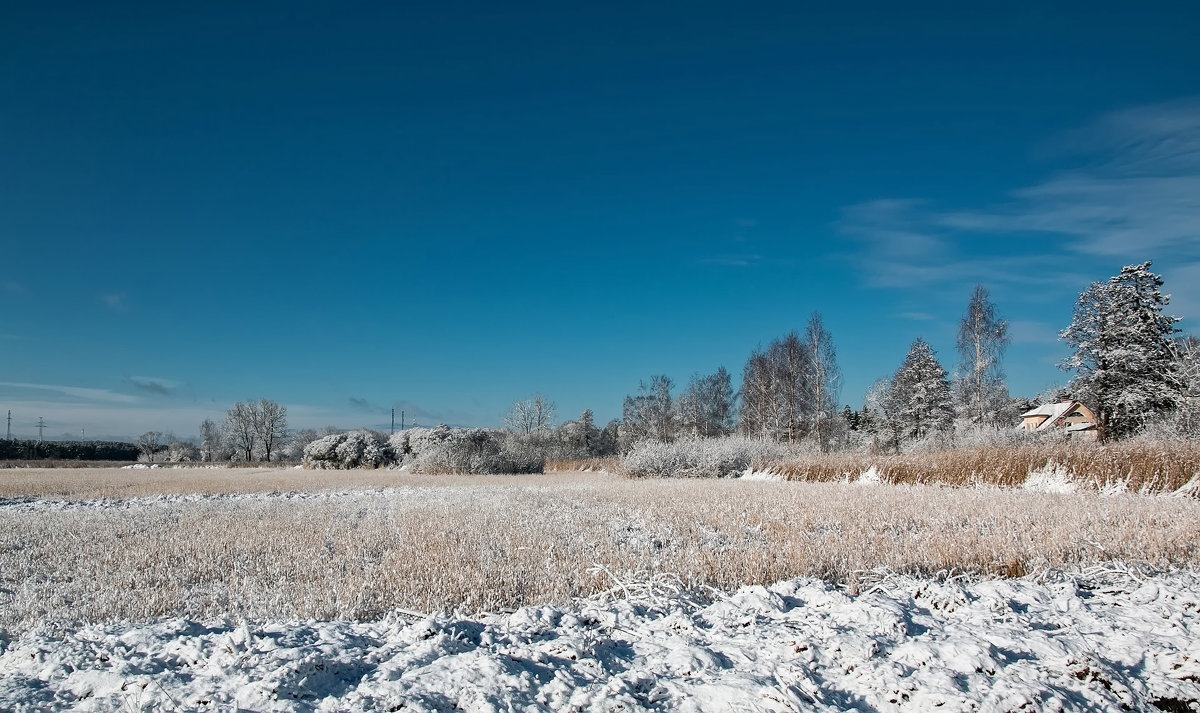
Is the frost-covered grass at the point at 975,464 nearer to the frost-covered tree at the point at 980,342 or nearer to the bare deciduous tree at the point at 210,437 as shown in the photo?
the frost-covered tree at the point at 980,342

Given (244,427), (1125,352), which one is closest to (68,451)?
(244,427)

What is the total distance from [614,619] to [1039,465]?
14668 millimetres

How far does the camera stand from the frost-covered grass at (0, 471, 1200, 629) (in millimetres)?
3924

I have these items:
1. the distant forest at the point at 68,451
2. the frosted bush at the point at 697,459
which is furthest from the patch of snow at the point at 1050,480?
the distant forest at the point at 68,451

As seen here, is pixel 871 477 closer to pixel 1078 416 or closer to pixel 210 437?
pixel 1078 416

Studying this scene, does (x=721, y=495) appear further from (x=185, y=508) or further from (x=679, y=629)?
(x=185, y=508)

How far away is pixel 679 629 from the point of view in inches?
127

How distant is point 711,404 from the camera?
57.3m

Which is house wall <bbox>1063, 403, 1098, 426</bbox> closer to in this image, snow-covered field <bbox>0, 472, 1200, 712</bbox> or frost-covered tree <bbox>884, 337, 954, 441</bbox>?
frost-covered tree <bbox>884, 337, 954, 441</bbox>

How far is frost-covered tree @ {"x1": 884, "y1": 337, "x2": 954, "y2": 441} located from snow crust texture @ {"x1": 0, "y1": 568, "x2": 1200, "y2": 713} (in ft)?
139

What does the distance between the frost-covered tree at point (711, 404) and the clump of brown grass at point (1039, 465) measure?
35.2 m

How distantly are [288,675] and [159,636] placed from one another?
99 centimetres

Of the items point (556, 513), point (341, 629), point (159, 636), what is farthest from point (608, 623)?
point (556, 513)

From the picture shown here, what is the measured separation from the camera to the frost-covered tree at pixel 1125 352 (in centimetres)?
2758
